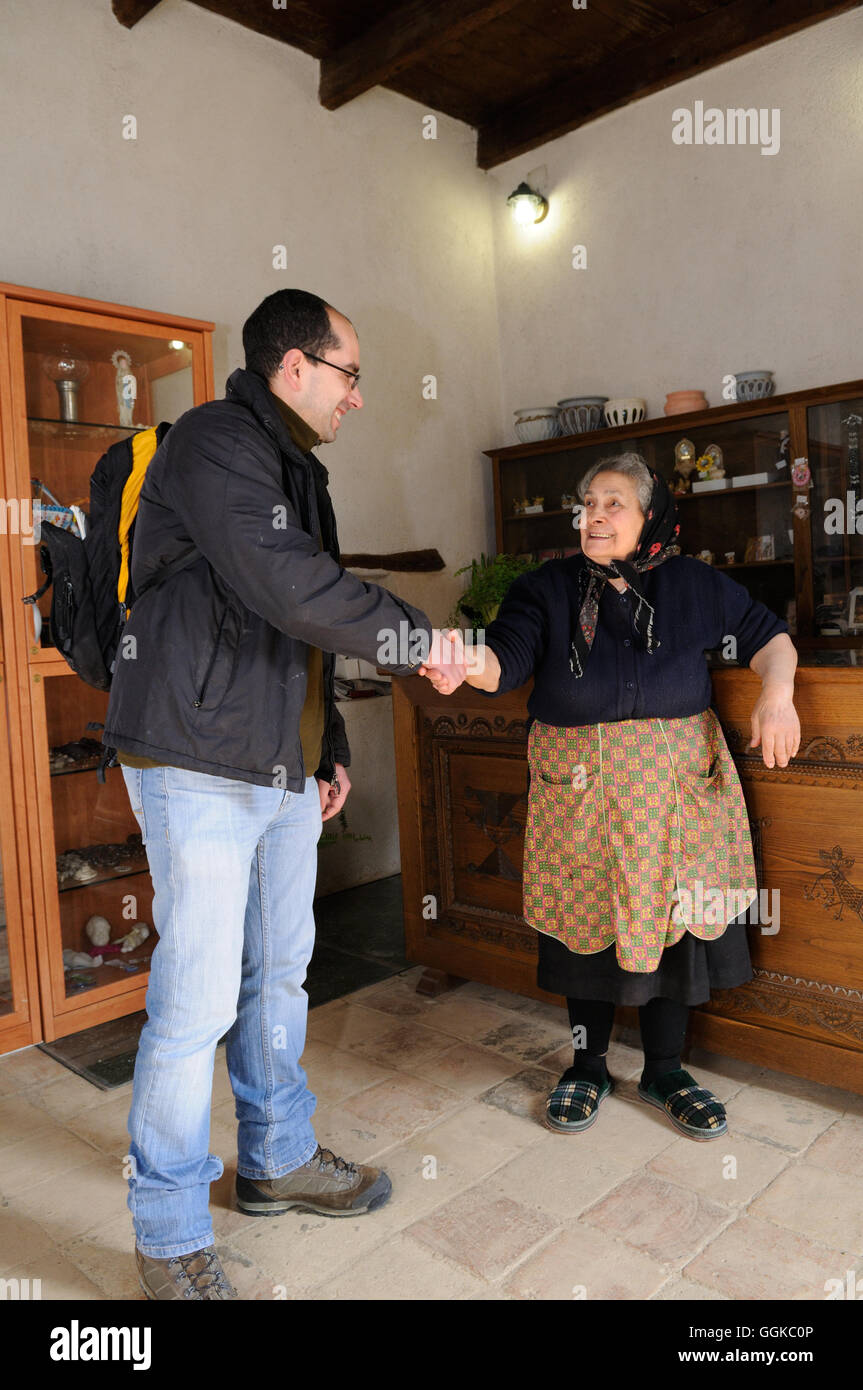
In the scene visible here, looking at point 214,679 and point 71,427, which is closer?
point 214,679

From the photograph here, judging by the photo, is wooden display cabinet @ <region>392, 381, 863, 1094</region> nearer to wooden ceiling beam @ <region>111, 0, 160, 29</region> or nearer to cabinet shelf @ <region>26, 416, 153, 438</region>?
cabinet shelf @ <region>26, 416, 153, 438</region>

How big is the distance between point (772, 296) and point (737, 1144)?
11.0 ft

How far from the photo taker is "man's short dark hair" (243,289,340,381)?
1.68 metres

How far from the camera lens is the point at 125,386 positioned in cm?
308

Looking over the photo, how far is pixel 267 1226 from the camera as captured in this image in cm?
188

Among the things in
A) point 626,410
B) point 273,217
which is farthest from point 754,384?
point 273,217

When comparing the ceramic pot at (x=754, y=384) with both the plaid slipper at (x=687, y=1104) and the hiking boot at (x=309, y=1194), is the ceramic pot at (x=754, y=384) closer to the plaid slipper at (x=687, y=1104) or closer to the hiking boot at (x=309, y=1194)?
the plaid slipper at (x=687, y=1104)

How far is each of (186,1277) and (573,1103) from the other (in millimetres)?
941

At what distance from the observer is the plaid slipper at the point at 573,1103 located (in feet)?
7.14

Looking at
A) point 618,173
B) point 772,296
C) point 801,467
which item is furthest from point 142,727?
point 618,173

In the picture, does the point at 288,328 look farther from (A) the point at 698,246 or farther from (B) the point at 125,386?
(A) the point at 698,246

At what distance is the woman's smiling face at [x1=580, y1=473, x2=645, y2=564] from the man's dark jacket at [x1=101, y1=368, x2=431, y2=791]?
2.00ft

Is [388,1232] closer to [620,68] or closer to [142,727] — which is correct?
[142,727]

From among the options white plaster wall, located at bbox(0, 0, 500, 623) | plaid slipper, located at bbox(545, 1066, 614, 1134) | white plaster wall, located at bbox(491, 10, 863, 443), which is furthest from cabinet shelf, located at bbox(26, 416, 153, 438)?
white plaster wall, located at bbox(491, 10, 863, 443)
